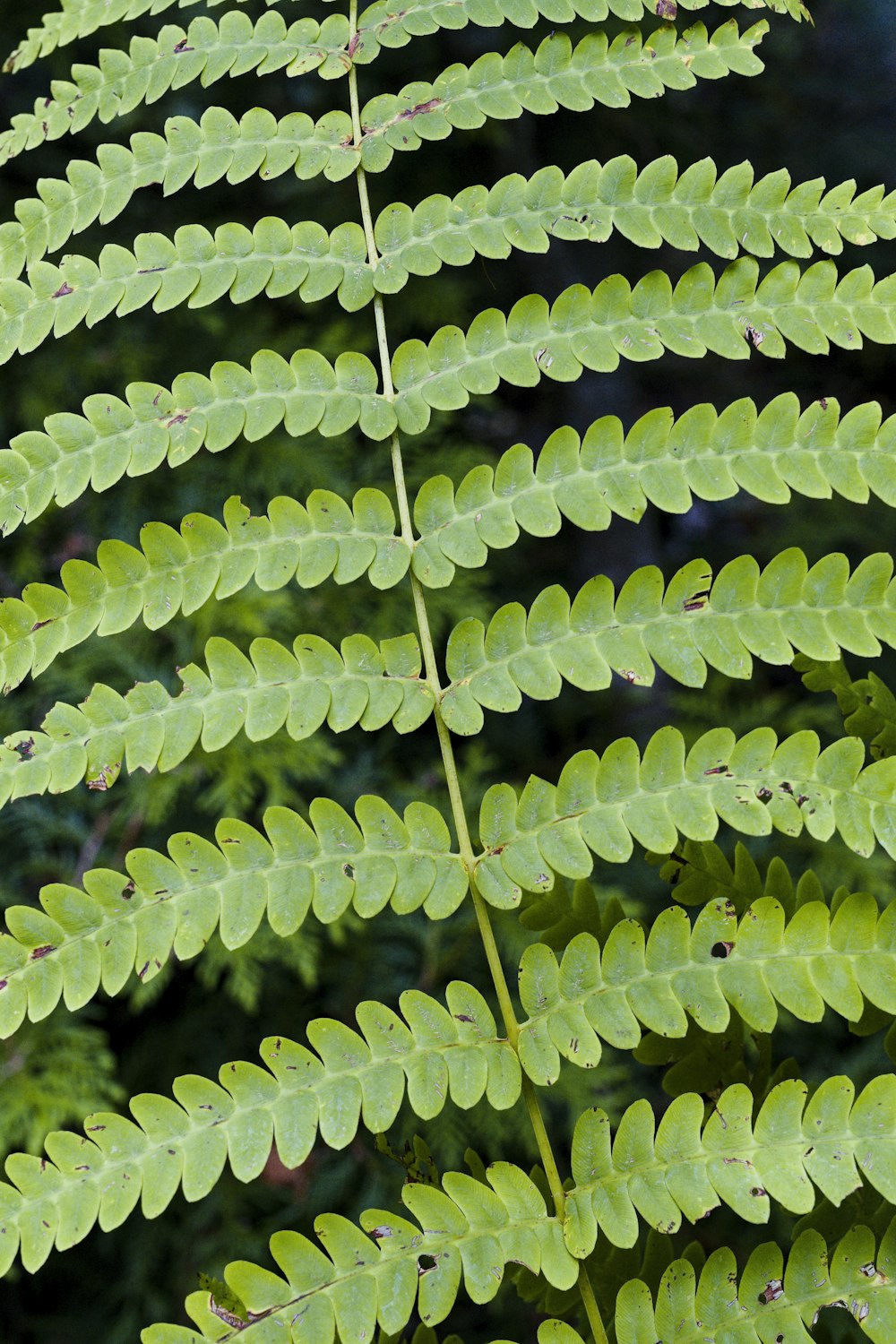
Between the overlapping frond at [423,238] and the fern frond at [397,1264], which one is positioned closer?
the fern frond at [397,1264]

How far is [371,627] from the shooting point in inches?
97.2

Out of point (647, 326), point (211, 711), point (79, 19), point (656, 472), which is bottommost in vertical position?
point (211, 711)

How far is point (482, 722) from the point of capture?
125 centimetres

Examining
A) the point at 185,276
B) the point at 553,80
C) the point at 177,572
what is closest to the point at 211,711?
the point at 177,572

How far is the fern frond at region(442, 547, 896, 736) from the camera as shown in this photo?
44.9 inches

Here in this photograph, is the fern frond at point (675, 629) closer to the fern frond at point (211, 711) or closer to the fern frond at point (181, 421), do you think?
the fern frond at point (211, 711)

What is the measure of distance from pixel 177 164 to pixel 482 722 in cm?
77

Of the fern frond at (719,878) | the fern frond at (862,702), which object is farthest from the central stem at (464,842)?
the fern frond at (862,702)

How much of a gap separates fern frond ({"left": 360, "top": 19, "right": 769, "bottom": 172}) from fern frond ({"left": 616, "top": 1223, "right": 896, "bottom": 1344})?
3.97 feet

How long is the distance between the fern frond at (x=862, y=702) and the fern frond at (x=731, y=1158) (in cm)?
40

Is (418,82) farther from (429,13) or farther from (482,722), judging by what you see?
(482,722)

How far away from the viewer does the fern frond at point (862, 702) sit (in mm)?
1288

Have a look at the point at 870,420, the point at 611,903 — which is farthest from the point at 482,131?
the point at 611,903

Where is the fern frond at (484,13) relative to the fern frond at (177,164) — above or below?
above
